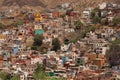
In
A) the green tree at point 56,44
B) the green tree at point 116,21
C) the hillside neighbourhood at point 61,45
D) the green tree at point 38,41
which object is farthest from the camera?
the green tree at point 116,21

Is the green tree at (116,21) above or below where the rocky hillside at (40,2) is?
above

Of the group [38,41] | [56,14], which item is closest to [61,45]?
[38,41]

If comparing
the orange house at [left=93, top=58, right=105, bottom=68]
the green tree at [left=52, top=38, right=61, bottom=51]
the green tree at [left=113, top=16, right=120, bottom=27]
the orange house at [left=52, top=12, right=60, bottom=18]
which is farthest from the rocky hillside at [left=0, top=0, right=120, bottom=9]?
the orange house at [left=93, top=58, right=105, bottom=68]

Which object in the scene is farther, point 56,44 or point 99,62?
point 56,44

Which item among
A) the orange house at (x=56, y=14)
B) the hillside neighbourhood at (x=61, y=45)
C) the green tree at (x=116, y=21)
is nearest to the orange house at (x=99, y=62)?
the hillside neighbourhood at (x=61, y=45)

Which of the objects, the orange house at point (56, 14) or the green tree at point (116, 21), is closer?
the green tree at point (116, 21)

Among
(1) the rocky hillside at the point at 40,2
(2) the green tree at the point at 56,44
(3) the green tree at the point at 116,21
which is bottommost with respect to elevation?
(1) the rocky hillside at the point at 40,2

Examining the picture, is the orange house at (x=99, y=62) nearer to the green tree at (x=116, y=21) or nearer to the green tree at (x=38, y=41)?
the green tree at (x=38, y=41)

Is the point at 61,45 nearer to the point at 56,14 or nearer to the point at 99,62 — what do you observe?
the point at 99,62
